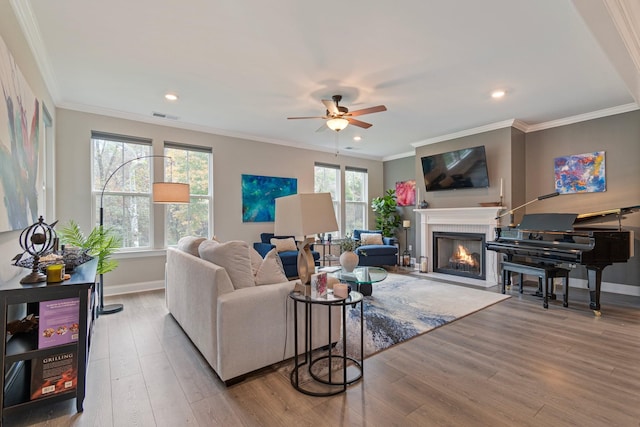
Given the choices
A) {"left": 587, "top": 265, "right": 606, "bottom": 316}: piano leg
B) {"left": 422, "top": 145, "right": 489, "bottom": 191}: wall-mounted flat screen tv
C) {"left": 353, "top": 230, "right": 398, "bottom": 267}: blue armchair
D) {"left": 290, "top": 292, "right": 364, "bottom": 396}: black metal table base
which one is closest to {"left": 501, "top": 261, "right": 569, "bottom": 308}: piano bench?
{"left": 587, "top": 265, "right": 606, "bottom": 316}: piano leg

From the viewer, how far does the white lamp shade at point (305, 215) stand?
201cm

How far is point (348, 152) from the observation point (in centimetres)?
701

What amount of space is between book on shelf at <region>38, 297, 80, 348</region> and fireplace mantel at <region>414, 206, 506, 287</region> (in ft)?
17.1

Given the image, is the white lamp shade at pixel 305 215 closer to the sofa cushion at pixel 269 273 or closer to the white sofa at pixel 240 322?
the sofa cushion at pixel 269 273

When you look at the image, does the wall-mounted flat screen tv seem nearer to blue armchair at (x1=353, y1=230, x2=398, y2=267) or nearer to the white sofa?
blue armchair at (x1=353, y1=230, x2=398, y2=267)

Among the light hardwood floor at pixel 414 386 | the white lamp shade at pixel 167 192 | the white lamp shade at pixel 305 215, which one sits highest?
the white lamp shade at pixel 167 192

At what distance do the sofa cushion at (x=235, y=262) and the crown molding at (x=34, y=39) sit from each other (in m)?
2.18

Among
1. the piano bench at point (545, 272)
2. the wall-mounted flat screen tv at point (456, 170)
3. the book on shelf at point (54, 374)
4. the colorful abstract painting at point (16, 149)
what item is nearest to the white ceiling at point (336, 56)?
the colorful abstract painting at point (16, 149)

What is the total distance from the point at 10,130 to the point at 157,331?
2.06 meters

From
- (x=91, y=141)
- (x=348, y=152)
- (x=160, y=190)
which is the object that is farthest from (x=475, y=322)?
(x=91, y=141)

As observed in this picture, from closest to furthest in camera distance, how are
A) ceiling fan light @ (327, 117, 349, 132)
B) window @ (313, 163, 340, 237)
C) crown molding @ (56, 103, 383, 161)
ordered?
ceiling fan light @ (327, 117, 349, 132) → crown molding @ (56, 103, 383, 161) → window @ (313, 163, 340, 237)

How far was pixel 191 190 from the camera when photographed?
199 inches

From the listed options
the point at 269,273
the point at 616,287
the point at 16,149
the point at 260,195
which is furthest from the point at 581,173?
the point at 16,149

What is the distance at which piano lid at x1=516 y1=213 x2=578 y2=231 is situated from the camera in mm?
3840
